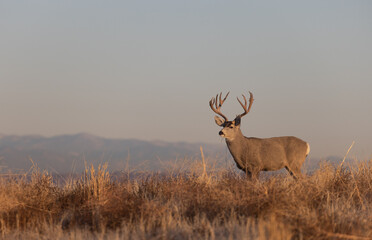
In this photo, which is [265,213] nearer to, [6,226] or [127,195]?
[127,195]

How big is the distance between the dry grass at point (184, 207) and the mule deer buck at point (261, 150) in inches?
82.0

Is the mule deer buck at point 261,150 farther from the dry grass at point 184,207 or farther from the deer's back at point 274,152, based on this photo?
the dry grass at point 184,207

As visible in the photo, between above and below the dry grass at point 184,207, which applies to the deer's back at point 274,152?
above

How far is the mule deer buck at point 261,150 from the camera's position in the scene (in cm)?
1296

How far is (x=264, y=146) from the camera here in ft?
43.2

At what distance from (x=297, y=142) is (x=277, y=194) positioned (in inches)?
236

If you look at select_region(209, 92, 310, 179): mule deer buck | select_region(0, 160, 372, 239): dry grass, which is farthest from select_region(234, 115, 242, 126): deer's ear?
select_region(0, 160, 372, 239): dry grass

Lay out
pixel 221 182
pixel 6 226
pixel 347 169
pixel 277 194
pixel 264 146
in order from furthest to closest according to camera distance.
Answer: pixel 264 146 → pixel 347 169 → pixel 221 182 → pixel 6 226 → pixel 277 194

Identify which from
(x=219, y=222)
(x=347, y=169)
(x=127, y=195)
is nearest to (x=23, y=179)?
(x=127, y=195)

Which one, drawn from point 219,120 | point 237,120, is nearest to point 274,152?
point 237,120

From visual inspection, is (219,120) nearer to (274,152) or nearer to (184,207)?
(274,152)

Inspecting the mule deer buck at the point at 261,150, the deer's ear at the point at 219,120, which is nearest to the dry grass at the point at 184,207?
the mule deer buck at the point at 261,150

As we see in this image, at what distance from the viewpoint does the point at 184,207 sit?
815 centimetres

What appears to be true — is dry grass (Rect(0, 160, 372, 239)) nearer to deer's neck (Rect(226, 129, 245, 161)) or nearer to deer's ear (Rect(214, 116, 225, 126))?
deer's neck (Rect(226, 129, 245, 161))
